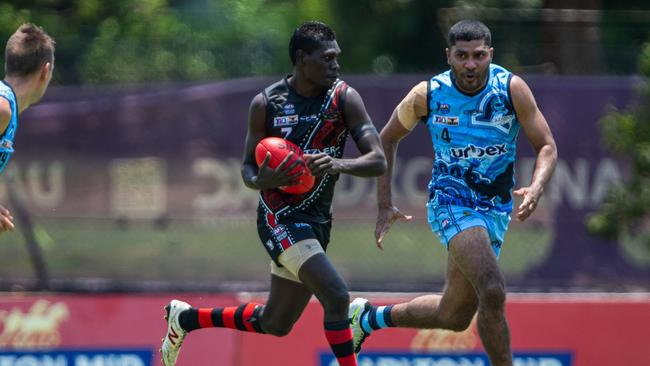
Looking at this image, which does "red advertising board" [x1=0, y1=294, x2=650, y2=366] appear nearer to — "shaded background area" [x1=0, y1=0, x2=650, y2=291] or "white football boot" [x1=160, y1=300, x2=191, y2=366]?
"shaded background area" [x1=0, y1=0, x2=650, y2=291]

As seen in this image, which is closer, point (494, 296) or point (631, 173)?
point (494, 296)

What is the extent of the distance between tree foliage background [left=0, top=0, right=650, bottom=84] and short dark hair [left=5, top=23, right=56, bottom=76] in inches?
136

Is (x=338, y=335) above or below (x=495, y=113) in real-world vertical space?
below

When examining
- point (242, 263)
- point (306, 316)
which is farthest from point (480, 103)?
point (242, 263)

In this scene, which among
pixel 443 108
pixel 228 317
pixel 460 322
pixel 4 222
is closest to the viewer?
pixel 4 222

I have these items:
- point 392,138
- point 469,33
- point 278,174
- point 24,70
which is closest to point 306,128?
point 278,174

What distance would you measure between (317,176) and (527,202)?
46.9 inches

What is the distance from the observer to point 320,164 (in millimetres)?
7457

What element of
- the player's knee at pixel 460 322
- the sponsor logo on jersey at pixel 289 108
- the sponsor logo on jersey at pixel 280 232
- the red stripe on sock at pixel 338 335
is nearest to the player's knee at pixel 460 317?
the player's knee at pixel 460 322

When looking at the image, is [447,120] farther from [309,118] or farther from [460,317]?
[460,317]

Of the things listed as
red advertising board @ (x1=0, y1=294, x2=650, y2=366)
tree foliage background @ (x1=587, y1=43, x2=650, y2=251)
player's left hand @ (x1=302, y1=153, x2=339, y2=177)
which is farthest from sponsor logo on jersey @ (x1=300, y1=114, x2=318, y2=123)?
tree foliage background @ (x1=587, y1=43, x2=650, y2=251)

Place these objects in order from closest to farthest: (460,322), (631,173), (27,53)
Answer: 1. (27,53)
2. (460,322)
3. (631,173)

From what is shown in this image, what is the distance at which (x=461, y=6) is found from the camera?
13.2m

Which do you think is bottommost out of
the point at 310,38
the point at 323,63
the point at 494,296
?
the point at 494,296
